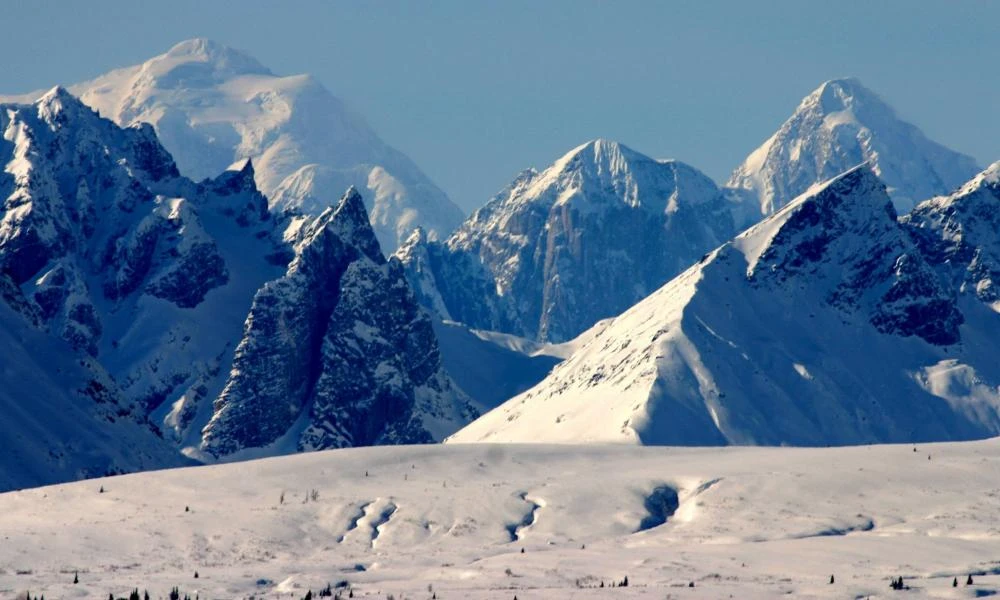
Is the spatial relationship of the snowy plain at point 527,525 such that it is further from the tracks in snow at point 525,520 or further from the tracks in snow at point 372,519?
the tracks in snow at point 525,520

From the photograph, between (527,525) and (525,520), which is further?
(525,520)

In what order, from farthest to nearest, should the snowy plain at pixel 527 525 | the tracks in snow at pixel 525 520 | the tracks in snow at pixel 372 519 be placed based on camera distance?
the tracks in snow at pixel 525 520 < the tracks in snow at pixel 372 519 < the snowy plain at pixel 527 525

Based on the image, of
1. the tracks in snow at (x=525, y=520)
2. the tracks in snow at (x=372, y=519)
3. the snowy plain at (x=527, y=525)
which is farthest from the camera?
the tracks in snow at (x=525, y=520)

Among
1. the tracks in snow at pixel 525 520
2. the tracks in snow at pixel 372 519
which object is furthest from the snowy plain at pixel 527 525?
the tracks in snow at pixel 525 520

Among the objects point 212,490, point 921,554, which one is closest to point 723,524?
point 921,554

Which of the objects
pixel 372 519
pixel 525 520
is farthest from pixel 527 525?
pixel 372 519

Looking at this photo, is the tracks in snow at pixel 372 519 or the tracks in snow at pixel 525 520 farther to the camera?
the tracks in snow at pixel 525 520

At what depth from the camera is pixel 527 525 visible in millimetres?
133875

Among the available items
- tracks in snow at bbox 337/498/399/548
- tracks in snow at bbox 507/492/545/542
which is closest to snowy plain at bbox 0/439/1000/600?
tracks in snow at bbox 337/498/399/548

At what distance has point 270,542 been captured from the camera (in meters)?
127

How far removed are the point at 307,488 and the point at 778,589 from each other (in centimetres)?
3820

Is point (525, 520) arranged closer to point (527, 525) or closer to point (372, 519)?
point (527, 525)

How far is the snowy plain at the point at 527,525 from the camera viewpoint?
115062 millimetres

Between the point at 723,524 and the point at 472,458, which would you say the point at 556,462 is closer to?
the point at 472,458
